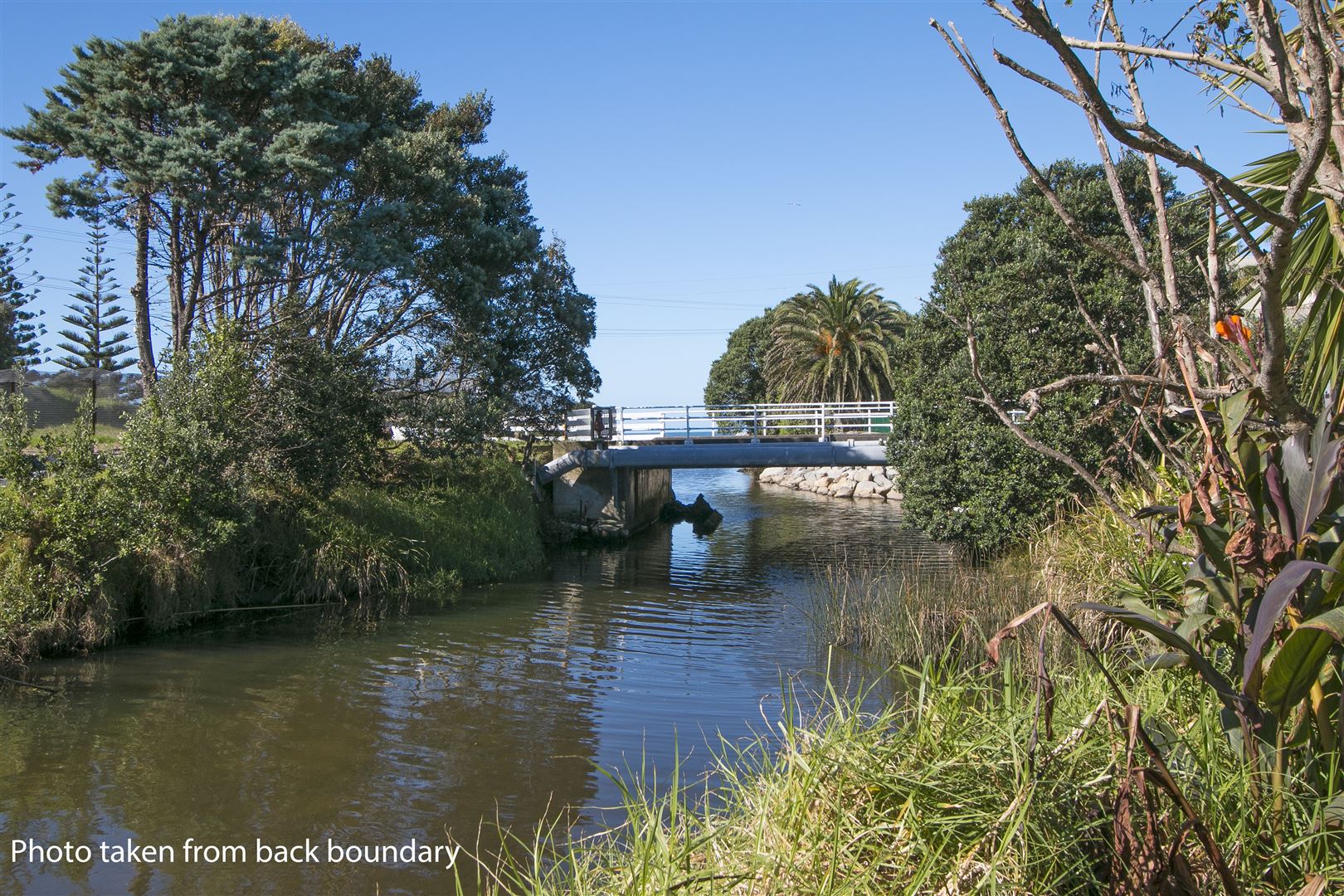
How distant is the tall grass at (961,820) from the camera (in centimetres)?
306

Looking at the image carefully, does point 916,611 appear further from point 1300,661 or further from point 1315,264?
point 1300,661

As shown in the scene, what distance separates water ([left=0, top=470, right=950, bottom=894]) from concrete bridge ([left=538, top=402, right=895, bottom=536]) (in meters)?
8.57

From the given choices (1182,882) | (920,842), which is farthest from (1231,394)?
(920,842)

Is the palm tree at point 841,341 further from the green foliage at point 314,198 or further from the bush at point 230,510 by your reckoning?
the bush at point 230,510

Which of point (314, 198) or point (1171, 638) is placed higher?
point (314, 198)

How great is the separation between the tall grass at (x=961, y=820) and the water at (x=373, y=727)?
1460mm

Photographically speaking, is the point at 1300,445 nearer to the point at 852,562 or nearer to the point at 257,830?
the point at 257,830

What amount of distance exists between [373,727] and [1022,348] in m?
11.9

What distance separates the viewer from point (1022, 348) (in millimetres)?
16672

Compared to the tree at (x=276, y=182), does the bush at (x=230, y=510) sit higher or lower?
lower

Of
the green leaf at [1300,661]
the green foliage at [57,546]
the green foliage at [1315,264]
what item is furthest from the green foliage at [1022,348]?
the green leaf at [1300,661]

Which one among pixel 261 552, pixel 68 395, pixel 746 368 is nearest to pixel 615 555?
pixel 261 552

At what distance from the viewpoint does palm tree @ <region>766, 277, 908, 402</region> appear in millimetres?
40750

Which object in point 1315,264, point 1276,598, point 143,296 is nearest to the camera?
point 1276,598
